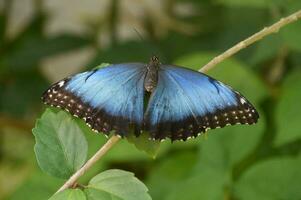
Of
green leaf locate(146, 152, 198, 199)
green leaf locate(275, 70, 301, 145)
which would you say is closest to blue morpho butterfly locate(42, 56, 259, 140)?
green leaf locate(275, 70, 301, 145)

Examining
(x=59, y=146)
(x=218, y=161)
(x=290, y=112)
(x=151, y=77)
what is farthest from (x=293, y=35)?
(x=59, y=146)

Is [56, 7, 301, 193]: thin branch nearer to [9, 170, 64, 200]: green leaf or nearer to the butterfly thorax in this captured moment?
the butterfly thorax

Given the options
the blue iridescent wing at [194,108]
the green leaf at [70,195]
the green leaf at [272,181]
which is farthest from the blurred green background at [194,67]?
the green leaf at [70,195]

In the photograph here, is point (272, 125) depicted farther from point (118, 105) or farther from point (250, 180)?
point (118, 105)

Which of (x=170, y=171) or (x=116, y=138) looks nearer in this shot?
(x=116, y=138)

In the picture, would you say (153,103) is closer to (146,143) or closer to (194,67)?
(146,143)

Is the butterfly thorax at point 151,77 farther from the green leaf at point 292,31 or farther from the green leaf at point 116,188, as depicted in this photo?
the green leaf at point 292,31

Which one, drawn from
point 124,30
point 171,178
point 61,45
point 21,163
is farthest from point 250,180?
point 124,30
